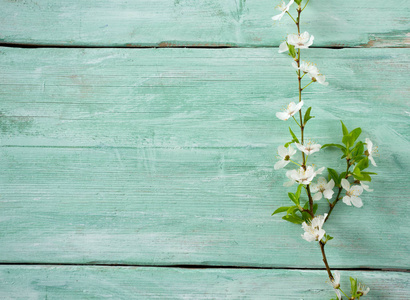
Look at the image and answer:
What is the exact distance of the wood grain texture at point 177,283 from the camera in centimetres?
58

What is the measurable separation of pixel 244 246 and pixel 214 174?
14 centimetres

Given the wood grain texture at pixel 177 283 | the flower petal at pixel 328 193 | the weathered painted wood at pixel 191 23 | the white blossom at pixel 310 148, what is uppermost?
the weathered painted wood at pixel 191 23

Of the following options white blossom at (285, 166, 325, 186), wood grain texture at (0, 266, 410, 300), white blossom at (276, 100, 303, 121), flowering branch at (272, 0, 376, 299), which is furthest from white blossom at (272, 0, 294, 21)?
wood grain texture at (0, 266, 410, 300)

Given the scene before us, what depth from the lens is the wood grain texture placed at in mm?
577

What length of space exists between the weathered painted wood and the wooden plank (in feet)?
0.08

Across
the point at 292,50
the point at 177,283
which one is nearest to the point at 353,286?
the point at 177,283

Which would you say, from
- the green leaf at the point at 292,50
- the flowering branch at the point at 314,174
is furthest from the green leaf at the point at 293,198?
the green leaf at the point at 292,50

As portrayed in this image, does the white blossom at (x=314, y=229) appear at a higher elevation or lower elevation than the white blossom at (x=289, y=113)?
lower

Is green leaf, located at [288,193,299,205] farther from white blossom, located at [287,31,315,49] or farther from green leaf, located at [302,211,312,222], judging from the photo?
white blossom, located at [287,31,315,49]

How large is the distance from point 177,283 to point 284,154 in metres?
0.29

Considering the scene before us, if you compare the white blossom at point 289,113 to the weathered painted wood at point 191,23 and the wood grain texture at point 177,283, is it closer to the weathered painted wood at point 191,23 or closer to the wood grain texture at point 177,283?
the weathered painted wood at point 191,23

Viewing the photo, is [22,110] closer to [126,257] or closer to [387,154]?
[126,257]

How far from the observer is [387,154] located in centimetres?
59

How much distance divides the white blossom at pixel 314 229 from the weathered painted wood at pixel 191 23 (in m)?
0.31
